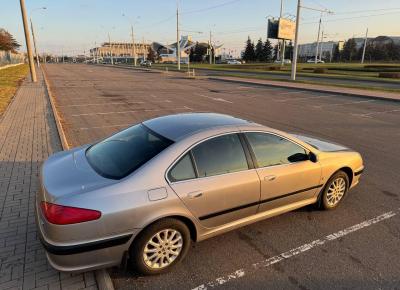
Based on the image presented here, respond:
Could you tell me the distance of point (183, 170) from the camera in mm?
3293

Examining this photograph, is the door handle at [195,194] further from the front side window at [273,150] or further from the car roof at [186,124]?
the front side window at [273,150]

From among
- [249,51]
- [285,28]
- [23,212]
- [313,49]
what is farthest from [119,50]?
[23,212]

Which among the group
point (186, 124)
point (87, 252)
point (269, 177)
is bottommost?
point (87, 252)

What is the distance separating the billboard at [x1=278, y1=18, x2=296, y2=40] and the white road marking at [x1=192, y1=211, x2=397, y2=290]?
4697 cm

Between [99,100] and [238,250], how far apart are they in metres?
15.0

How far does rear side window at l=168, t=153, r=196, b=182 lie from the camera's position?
3.22 meters

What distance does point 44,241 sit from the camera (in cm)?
296

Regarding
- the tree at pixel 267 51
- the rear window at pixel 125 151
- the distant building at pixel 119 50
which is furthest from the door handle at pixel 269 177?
the distant building at pixel 119 50

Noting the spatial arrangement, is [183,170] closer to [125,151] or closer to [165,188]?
[165,188]

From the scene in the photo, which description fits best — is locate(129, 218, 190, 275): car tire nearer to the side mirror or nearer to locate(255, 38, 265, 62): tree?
the side mirror

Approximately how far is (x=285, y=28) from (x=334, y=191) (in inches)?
1888

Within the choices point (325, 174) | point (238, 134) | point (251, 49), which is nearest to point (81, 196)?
point (238, 134)

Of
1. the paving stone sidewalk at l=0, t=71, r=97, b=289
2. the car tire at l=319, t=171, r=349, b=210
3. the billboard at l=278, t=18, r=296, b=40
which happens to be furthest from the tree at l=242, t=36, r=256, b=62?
the car tire at l=319, t=171, r=349, b=210

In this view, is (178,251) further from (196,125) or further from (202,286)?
(196,125)
